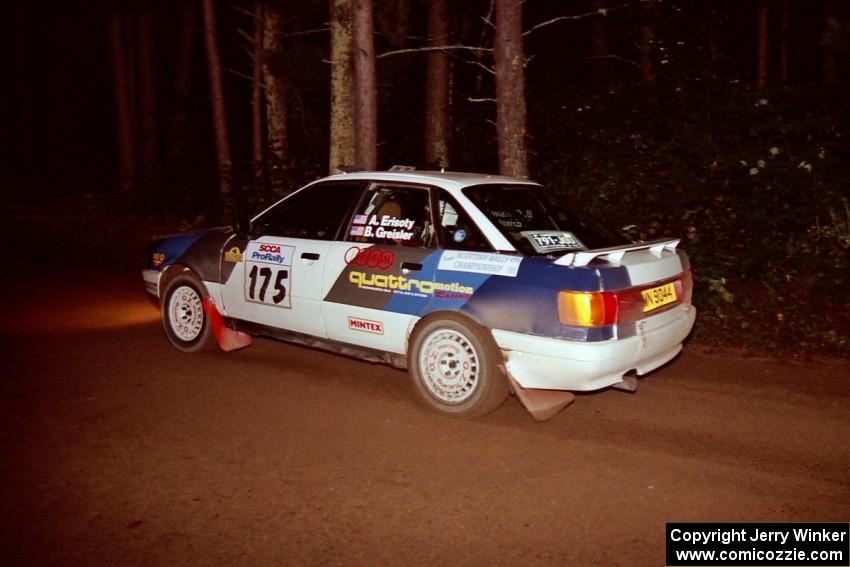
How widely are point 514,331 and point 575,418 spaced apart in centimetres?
89

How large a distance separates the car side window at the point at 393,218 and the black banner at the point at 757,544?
9.04 ft

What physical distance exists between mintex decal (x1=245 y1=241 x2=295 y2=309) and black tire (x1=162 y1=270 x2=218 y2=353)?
25.5 inches

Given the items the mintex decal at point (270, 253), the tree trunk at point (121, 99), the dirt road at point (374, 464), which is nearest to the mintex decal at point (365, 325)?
the dirt road at point (374, 464)

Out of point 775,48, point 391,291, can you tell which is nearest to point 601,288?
point 391,291

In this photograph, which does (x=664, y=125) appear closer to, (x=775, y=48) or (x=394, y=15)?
(x=394, y=15)

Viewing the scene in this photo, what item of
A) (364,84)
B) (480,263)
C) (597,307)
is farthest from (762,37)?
(597,307)

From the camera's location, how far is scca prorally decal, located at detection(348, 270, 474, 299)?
5324 mm

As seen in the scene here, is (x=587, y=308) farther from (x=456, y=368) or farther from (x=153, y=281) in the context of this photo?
(x=153, y=281)

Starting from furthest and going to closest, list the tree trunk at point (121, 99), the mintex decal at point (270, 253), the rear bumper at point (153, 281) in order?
the tree trunk at point (121, 99) → the rear bumper at point (153, 281) → the mintex decal at point (270, 253)

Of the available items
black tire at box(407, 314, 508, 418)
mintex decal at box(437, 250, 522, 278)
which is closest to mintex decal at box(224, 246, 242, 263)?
black tire at box(407, 314, 508, 418)

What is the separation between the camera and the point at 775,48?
105 ft

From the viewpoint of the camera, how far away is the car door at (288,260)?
621cm

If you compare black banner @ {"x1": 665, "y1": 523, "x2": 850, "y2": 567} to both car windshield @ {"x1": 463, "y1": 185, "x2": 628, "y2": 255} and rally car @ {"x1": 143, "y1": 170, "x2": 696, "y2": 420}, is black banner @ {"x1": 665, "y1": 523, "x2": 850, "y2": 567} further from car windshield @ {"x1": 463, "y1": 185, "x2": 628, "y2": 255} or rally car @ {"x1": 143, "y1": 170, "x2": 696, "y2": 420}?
car windshield @ {"x1": 463, "y1": 185, "x2": 628, "y2": 255}

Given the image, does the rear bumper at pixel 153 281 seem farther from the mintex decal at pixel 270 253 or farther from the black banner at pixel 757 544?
the black banner at pixel 757 544
